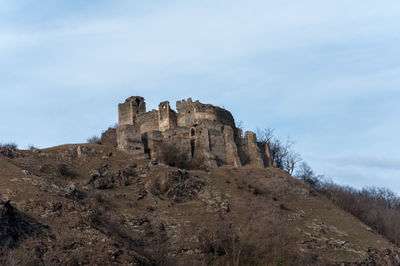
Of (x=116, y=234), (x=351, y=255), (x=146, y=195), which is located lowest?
(x=351, y=255)

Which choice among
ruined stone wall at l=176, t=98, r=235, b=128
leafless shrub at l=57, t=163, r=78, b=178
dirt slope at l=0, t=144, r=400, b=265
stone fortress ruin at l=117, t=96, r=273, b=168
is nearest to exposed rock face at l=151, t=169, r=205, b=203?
dirt slope at l=0, t=144, r=400, b=265

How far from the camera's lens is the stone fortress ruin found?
45.2 m

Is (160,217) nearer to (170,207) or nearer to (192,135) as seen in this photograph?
(170,207)

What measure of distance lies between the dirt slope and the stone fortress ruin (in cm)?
195

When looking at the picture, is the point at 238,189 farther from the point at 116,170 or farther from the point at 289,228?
the point at 116,170

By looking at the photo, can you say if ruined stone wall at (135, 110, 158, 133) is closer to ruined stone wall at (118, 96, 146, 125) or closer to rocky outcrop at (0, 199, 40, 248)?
ruined stone wall at (118, 96, 146, 125)

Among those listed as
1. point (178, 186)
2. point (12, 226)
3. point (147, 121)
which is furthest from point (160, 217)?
point (147, 121)

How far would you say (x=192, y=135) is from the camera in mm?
47375

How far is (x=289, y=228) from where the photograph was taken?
35469 mm

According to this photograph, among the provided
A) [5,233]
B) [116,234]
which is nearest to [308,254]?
[116,234]

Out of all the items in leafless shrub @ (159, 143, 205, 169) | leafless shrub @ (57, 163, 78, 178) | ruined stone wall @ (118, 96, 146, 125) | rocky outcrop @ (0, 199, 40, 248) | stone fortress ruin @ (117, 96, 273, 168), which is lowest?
rocky outcrop @ (0, 199, 40, 248)

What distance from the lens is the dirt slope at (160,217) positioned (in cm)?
2778

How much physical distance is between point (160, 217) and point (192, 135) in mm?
13369

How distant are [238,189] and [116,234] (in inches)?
481
